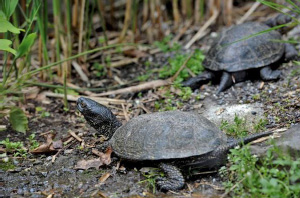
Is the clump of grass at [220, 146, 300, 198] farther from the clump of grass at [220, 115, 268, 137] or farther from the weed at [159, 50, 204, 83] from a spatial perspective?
the weed at [159, 50, 204, 83]

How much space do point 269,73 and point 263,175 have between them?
97.0 inches

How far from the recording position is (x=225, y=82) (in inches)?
209

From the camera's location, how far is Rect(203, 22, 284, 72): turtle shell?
539 centimetres

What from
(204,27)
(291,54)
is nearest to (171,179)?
(291,54)

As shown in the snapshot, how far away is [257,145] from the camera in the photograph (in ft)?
11.8

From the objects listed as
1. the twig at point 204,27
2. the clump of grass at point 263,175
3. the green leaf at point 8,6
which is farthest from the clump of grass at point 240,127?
the twig at point 204,27

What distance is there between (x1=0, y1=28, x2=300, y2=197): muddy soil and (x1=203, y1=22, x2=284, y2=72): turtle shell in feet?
0.76

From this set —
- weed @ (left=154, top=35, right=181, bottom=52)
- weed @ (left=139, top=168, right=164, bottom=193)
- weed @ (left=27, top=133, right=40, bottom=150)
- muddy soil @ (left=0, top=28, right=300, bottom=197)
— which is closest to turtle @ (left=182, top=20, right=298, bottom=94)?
muddy soil @ (left=0, top=28, right=300, bottom=197)

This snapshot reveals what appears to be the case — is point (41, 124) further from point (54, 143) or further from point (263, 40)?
point (263, 40)

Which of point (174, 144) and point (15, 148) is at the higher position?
point (174, 144)

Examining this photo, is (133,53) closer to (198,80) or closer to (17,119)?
(198,80)

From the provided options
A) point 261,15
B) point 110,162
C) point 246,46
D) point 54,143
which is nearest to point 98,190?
point 110,162

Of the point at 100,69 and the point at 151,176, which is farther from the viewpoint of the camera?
the point at 100,69

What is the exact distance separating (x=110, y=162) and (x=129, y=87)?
5.99ft
